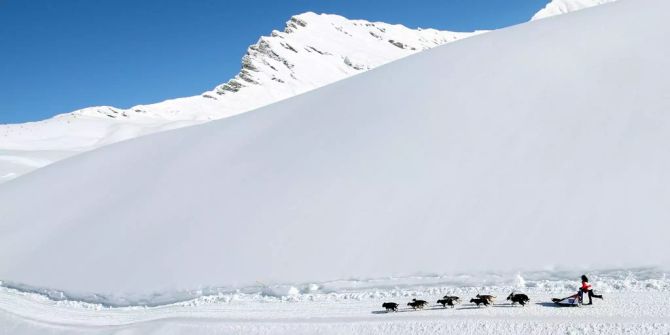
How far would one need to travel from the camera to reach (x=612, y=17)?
1065 inches

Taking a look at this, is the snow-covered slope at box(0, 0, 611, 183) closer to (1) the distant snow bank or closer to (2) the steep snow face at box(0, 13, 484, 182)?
(2) the steep snow face at box(0, 13, 484, 182)

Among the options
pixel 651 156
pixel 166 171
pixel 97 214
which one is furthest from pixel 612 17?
pixel 97 214

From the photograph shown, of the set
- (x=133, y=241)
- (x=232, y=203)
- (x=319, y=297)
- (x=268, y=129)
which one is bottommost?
(x=319, y=297)

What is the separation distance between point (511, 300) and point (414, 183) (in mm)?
7926

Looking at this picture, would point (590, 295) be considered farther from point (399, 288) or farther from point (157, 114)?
point (157, 114)

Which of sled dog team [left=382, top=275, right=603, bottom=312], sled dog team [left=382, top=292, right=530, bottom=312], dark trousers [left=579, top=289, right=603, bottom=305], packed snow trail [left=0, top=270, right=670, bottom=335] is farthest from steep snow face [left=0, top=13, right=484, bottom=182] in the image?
dark trousers [left=579, top=289, right=603, bottom=305]

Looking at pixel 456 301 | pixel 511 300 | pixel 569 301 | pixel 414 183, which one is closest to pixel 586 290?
pixel 569 301

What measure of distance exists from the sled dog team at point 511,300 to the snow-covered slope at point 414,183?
1.93 meters

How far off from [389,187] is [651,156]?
9.48 metres

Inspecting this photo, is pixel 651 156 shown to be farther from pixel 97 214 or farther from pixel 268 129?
pixel 97 214

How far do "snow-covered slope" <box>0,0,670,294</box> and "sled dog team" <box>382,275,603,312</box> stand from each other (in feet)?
6.33

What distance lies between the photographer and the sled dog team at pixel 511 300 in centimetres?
1247

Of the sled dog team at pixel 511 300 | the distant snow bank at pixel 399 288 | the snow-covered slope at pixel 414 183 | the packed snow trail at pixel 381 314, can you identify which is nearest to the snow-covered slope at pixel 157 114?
the snow-covered slope at pixel 414 183

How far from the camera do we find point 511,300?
13336mm
